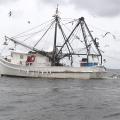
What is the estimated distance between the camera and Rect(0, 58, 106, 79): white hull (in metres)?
89.2

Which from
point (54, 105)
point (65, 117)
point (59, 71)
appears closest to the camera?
point (65, 117)

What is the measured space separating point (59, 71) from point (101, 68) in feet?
34.8

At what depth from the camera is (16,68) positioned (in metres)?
90.2

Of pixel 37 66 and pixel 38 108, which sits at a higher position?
pixel 37 66

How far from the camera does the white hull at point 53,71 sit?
293 feet

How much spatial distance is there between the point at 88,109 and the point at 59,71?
170 feet

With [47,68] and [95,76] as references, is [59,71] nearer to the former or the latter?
[47,68]

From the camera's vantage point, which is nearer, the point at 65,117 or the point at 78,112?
the point at 65,117

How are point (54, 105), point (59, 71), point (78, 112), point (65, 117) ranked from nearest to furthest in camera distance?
1. point (65, 117)
2. point (78, 112)
3. point (54, 105)
4. point (59, 71)

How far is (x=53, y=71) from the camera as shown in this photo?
8938cm

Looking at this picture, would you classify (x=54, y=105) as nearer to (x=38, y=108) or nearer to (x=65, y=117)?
(x=38, y=108)

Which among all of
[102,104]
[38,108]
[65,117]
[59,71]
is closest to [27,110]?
[38,108]

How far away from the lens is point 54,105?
39875mm

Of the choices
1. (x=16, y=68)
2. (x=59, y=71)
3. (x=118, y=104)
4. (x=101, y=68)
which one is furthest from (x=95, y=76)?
(x=118, y=104)
